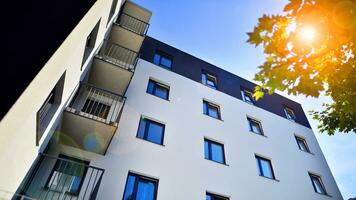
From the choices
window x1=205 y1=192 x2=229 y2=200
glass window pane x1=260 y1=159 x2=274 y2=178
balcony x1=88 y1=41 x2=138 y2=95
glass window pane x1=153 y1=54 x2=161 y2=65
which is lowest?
window x1=205 y1=192 x2=229 y2=200

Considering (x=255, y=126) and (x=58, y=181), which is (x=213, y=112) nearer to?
(x=255, y=126)

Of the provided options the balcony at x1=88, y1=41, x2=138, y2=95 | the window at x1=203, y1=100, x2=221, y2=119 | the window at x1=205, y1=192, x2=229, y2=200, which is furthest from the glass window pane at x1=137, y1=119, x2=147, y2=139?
the window at x1=203, y1=100, x2=221, y2=119

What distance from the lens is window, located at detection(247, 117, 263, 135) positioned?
14.1 metres

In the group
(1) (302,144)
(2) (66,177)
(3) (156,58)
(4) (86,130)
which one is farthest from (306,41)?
(1) (302,144)

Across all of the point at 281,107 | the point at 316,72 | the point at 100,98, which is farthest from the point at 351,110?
the point at 281,107

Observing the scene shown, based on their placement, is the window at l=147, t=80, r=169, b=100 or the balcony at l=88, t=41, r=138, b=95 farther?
the window at l=147, t=80, r=169, b=100

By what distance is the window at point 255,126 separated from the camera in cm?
1406

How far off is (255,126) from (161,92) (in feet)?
21.0

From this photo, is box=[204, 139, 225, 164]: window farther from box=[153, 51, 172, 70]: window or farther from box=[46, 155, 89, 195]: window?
box=[46, 155, 89, 195]: window

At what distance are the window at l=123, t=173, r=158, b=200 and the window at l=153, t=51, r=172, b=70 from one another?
7336 millimetres

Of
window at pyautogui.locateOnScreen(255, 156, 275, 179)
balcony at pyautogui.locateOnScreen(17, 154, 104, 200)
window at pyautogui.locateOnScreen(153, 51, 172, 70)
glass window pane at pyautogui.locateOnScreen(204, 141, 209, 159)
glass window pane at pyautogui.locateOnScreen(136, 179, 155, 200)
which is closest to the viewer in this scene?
balcony at pyautogui.locateOnScreen(17, 154, 104, 200)

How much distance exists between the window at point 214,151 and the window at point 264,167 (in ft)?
7.08

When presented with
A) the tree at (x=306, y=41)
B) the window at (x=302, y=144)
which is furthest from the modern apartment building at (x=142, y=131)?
the tree at (x=306, y=41)

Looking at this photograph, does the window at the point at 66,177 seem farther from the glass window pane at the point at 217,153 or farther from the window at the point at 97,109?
the glass window pane at the point at 217,153
